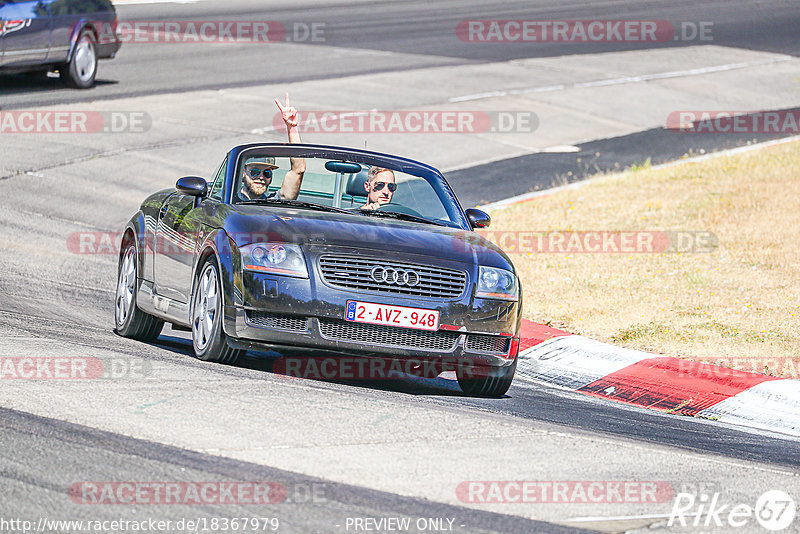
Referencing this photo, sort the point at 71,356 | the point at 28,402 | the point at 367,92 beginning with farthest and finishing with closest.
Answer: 1. the point at 367,92
2. the point at 71,356
3. the point at 28,402

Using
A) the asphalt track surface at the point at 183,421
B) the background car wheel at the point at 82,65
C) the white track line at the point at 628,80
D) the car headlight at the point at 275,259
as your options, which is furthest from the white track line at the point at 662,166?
the car headlight at the point at 275,259

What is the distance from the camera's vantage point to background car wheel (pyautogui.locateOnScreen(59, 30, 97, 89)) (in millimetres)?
21625

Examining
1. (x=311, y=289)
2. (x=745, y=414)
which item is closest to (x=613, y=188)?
(x=745, y=414)

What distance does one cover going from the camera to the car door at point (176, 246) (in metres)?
9.05

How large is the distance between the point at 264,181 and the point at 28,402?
116 inches

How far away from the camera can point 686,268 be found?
1344 centimetres

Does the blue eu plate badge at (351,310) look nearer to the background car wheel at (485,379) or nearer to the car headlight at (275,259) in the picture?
the car headlight at (275,259)

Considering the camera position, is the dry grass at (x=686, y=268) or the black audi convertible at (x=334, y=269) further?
the dry grass at (x=686, y=268)

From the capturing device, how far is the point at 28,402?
6707mm

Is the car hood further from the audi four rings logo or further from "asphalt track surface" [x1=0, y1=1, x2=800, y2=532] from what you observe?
"asphalt track surface" [x1=0, y1=1, x2=800, y2=532]

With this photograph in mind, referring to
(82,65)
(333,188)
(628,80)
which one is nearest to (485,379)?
(333,188)

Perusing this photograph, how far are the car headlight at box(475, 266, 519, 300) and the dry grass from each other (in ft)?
7.94

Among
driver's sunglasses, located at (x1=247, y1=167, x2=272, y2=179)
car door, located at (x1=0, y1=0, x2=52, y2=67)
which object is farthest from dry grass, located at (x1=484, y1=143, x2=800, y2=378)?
car door, located at (x1=0, y1=0, x2=52, y2=67)

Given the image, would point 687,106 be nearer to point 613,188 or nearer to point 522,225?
point 613,188
